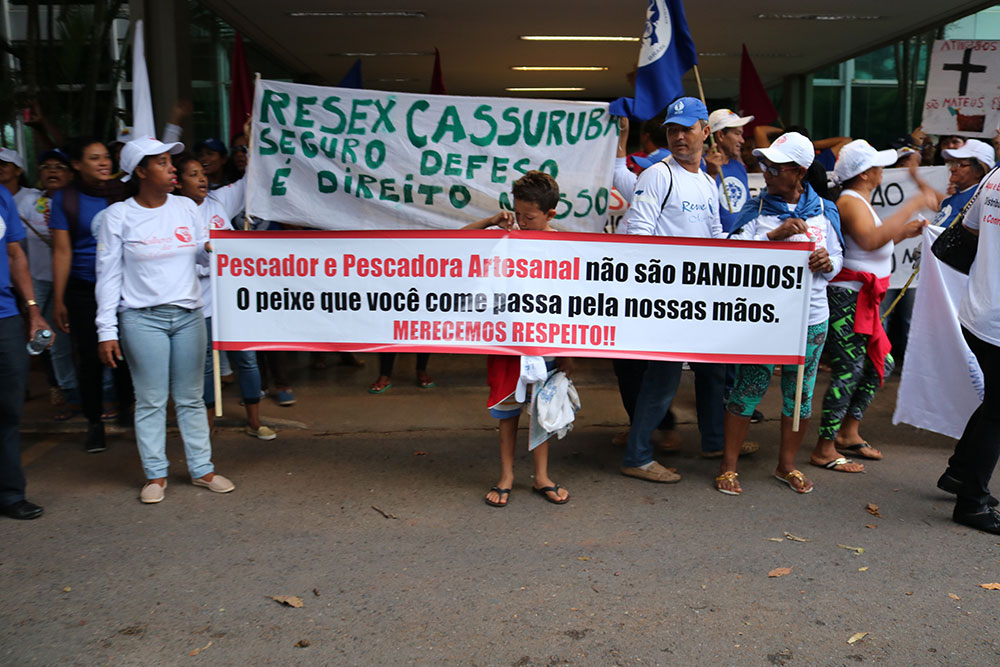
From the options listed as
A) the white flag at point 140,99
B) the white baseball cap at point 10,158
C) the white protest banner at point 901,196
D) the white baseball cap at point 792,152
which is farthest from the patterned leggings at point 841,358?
the white baseball cap at point 10,158

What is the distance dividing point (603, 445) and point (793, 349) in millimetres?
1531

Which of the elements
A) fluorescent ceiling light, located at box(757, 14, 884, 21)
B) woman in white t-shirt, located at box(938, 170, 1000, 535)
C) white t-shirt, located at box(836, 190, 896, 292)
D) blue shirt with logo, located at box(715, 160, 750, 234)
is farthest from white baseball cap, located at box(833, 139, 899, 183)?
fluorescent ceiling light, located at box(757, 14, 884, 21)

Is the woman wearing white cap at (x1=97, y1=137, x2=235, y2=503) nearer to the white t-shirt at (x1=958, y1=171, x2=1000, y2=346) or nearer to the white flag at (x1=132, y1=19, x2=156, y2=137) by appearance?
the white flag at (x1=132, y1=19, x2=156, y2=137)

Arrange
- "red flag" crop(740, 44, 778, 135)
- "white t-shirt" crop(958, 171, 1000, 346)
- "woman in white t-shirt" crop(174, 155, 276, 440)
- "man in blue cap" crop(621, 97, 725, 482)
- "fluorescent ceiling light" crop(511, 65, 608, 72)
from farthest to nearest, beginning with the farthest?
1. "fluorescent ceiling light" crop(511, 65, 608, 72)
2. "red flag" crop(740, 44, 778, 135)
3. "woman in white t-shirt" crop(174, 155, 276, 440)
4. "man in blue cap" crop(621, 97, 725, 482)
5. "white t-shirt" crop(958, 171, 1000, 346)

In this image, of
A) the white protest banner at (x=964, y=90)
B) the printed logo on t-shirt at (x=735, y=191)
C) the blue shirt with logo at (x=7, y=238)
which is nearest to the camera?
the blue shirt with logo at (x=7, y=238)

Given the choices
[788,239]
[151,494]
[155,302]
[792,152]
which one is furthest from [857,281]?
[151,494]

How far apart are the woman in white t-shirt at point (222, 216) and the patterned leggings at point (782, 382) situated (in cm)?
298

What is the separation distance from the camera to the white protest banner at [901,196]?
24.4ft

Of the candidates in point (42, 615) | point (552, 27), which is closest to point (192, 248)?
point (42, 615)

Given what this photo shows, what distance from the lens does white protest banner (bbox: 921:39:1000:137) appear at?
7.38m

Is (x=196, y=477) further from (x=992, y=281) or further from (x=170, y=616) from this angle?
(x=992, y=281)

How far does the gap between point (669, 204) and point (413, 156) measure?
158cm

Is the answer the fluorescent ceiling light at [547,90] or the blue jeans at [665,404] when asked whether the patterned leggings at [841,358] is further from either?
the fluorescent ceiling light at [547,90]

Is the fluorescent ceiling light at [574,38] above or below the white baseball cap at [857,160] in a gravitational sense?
above
